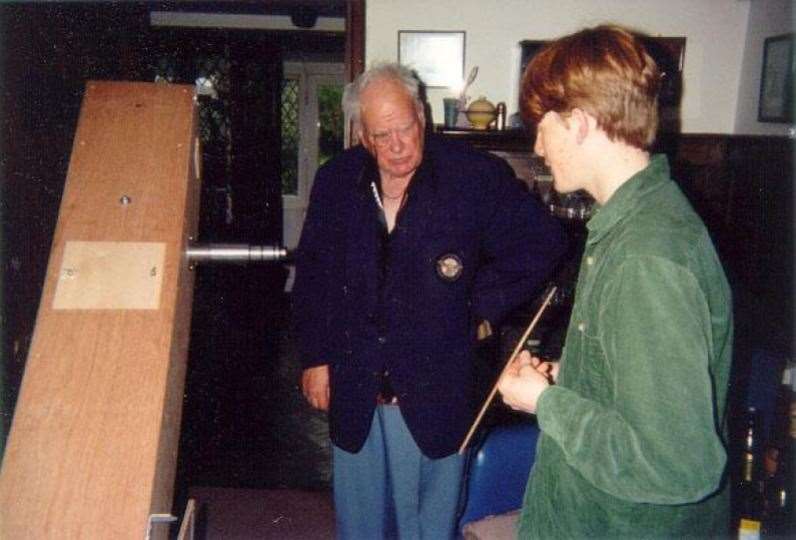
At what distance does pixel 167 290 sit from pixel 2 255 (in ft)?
1.78

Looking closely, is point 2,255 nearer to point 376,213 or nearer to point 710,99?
point 376,213

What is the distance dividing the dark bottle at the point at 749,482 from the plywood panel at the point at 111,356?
6.25 feet

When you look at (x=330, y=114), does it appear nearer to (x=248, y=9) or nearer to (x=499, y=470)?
(x=248, y=9)

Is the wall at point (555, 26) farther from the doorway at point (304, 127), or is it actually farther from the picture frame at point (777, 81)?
the doorway at point (304, 127)

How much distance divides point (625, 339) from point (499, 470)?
1142mm

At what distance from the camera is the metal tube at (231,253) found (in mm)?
998

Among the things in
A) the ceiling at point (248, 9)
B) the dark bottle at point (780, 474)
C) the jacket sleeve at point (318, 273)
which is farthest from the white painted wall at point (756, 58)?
the ceiling at point (248, 9)

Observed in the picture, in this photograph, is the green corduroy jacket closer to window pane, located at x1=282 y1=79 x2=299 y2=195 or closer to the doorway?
the doorway

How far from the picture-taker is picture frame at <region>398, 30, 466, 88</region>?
9.09ft

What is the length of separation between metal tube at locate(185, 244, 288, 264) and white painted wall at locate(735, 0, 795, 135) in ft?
7.44

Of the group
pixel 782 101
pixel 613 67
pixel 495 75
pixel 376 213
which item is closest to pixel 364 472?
pixel 376 213

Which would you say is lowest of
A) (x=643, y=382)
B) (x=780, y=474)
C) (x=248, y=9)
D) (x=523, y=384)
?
(x=780, y=474)

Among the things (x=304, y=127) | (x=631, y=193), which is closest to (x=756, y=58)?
(x=631, y=193)

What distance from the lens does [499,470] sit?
1769mm
